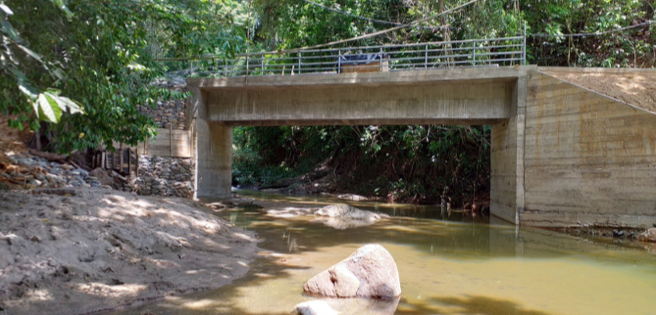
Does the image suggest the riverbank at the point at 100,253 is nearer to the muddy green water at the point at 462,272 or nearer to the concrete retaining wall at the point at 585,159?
the muddy green water at the point at 462,272

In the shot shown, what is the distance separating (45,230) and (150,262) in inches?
50.4

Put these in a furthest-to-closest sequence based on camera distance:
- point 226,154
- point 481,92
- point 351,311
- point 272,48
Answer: point 272,48, point 226,154, point 481,92, point 351,311

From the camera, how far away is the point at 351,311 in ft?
15.5

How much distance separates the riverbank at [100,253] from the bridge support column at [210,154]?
29.7ft

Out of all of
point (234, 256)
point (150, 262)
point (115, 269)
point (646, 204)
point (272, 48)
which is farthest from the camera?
point (272, 48)

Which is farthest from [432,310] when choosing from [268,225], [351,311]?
[268,225]

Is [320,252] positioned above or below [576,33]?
below

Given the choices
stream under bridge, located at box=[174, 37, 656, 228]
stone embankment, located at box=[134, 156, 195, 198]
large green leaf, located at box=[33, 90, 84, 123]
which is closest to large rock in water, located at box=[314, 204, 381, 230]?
stream under bridge, located at box=[174, 37, 656, 228]

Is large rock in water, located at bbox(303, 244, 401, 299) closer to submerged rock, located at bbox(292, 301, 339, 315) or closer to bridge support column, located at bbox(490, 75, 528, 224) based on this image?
submerged rock, located at bbox(292, 301, 339, 315)

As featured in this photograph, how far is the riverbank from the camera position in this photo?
438cm

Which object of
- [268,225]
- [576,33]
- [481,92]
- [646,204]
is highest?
[576,33]

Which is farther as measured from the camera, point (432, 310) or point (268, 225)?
point (268, 225)

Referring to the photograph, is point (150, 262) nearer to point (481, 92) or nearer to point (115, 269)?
point (115, 269)

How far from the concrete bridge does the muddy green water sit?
5.27ft
